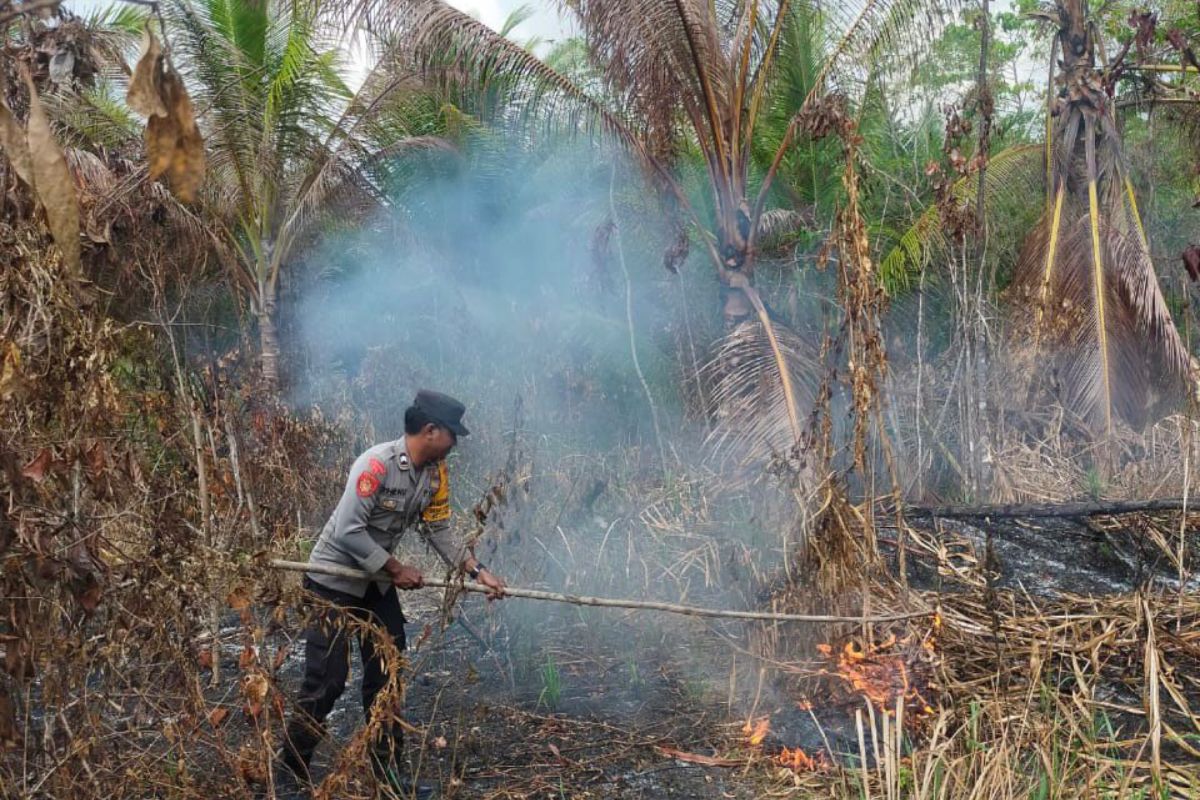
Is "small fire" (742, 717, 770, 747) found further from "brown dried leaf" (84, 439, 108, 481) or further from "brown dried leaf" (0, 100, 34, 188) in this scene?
"brown dried leaf" (0, 100, 34, 188)


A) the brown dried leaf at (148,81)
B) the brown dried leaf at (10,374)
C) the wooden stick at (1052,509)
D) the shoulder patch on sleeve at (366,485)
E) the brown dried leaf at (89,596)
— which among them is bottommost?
the wooden stick at (1052,509)

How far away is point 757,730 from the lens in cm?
475

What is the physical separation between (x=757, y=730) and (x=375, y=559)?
1922 millimetres

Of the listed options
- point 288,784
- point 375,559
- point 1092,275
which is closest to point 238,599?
point 375,559

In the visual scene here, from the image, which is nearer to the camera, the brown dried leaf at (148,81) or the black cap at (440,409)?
the brown dried leaf at (148,81)

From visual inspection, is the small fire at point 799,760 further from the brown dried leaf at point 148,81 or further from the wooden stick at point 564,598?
the brown dried leaf at point 148,81

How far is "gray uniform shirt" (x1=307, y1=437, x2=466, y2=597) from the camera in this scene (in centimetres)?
412

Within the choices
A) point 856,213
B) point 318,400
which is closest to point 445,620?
point 856,213

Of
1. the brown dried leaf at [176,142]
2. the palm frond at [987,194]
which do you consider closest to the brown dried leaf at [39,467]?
the brown dried leaf at [176,142]

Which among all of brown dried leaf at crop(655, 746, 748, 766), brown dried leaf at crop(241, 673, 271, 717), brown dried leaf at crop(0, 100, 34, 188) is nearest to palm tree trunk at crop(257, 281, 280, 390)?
brown dried leaf at crop(655, 746, 748, 766)

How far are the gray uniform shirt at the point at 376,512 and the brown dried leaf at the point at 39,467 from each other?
64.0 inches

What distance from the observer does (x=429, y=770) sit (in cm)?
459

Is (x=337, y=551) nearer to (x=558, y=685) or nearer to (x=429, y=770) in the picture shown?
(x=429, y=770)

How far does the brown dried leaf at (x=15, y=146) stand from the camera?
144 centimetres
